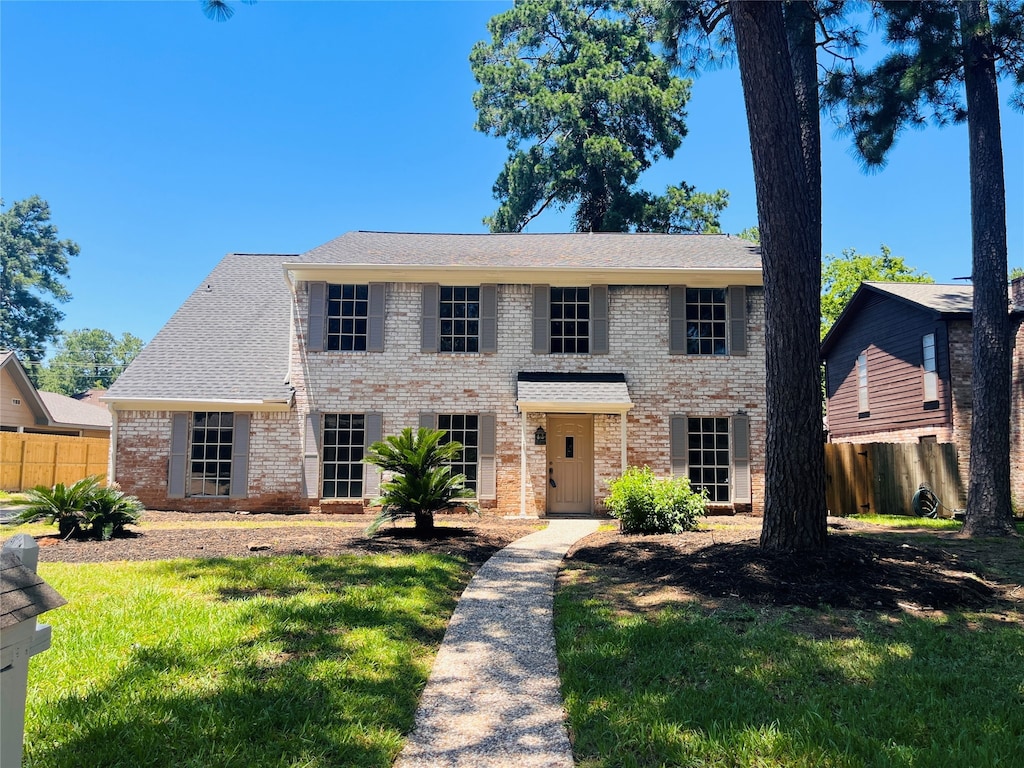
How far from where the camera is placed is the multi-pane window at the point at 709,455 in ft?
47.1

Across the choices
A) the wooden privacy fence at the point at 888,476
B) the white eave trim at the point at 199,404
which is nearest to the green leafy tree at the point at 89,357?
the white eave trim at the point at 199,404

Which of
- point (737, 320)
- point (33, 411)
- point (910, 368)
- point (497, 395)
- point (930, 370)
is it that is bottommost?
point (497, 395)

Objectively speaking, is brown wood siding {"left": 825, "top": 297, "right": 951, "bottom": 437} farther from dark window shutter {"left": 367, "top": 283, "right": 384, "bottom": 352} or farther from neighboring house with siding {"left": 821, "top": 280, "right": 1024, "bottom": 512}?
dark window shutter {"left": 367, "top": 283, "right": 384, "bottom": 352}

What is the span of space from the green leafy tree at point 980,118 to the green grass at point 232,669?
9347 millimetres

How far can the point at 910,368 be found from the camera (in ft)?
56.3

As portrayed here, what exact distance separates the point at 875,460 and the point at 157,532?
15066 mm

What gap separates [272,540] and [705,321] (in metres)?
10.0

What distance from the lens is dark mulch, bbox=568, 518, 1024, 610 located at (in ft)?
18.5

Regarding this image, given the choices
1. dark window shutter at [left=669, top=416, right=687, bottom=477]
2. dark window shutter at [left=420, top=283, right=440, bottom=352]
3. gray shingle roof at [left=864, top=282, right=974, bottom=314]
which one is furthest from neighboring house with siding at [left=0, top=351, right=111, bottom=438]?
gray shingle roof at [left=864, top=282, right=974, bottom=314]

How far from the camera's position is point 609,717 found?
349 centimetres

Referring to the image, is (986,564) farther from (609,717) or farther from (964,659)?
(609,717)

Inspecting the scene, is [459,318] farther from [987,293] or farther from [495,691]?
[495,691]

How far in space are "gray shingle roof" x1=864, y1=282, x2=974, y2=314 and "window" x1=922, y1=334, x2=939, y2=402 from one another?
0.85 m

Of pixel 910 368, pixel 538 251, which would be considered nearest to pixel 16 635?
pixel 538 251
